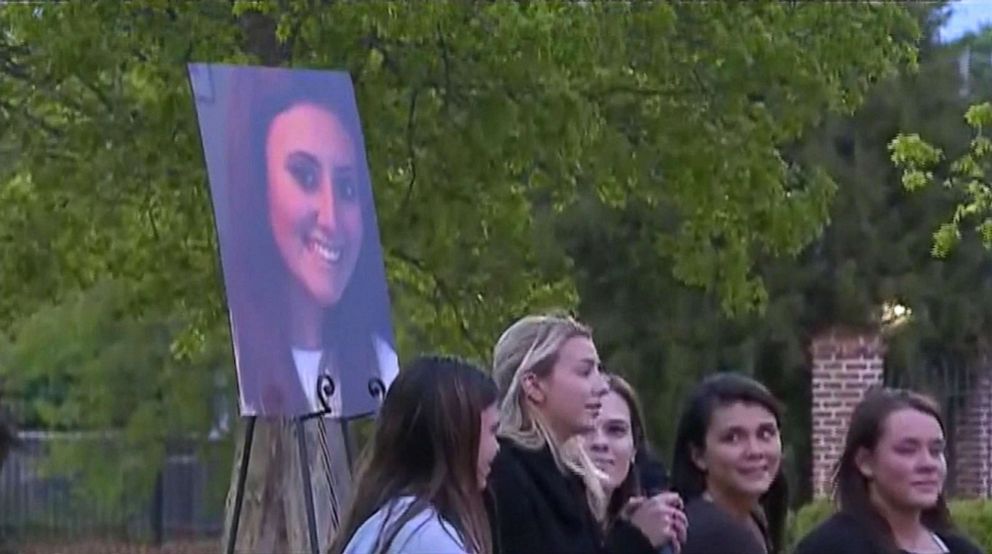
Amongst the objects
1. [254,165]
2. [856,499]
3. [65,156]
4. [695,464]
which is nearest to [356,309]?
[254,165]

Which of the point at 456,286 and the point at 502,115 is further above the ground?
the point at 502,115

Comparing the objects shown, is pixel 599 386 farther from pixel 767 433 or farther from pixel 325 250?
pixel 325 250

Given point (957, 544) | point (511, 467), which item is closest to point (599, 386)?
point (511, 467)

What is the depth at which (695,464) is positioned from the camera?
15.7 feet

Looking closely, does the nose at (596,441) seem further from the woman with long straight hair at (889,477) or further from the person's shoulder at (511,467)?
the woman with long straight hair at (889,477)

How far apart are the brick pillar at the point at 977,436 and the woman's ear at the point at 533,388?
12.7 metres

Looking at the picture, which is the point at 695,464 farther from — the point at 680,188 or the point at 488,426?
the point at 680,188

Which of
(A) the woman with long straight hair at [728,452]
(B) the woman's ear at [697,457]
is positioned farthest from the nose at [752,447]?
(B) the woman's ear at [697,457]

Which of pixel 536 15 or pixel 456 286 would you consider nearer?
pixel 536 15

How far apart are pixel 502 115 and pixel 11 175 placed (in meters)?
3.48

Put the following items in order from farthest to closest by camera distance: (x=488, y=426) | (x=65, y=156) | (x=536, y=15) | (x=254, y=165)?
1. (x=65, y=156)
2. (x=536, y=15)
3. (x=254, y=165)
4. (x=488, y=426)

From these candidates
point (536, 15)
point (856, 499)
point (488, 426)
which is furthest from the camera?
point (536, 15)

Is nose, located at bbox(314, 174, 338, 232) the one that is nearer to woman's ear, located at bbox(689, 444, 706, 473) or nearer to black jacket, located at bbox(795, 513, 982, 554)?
woman's ear, located at bbox(689, 444, 706, 473)

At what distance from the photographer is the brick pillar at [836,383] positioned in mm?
16172
